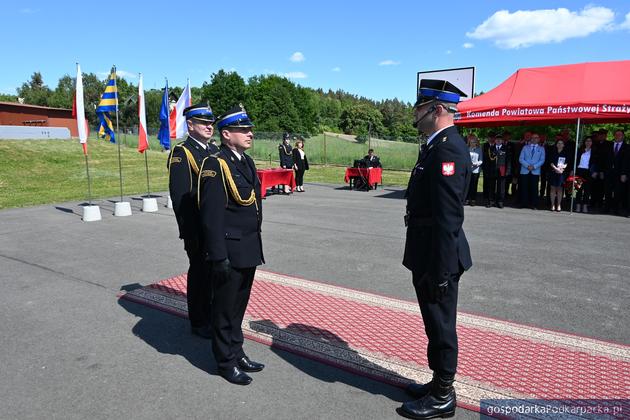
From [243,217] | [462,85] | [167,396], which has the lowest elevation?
[167,396]

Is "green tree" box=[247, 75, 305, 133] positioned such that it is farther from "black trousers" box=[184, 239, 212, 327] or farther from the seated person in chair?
"black trousers" box=[184, 239, 212, 327]

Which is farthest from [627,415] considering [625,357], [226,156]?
[226,156]

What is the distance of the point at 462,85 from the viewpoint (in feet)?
54.3

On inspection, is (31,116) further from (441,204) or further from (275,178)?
(441,204)

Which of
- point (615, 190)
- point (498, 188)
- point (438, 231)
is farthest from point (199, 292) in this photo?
point (615, 190)

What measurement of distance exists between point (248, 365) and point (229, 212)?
1.23m

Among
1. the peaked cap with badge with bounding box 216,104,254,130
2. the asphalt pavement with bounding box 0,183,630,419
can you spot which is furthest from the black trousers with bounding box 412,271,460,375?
the peaked cap with badge with bounding box 216,104,254,130

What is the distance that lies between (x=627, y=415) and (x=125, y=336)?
402 centimetres

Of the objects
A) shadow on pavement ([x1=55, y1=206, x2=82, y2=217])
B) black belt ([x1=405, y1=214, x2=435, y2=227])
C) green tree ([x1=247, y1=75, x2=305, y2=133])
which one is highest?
green tree ([x1=247, y1=75, x2=305, y2=133])

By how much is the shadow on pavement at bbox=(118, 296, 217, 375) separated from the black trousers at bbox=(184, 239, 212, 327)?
18 cm

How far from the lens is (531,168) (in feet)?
40.3

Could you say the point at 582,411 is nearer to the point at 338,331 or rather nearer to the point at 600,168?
the point at 338,331

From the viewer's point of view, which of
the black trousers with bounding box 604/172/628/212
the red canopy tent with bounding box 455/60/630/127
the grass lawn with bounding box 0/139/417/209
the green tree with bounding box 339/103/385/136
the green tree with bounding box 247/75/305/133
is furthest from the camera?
the green tree with bounding box 339/103/385/136

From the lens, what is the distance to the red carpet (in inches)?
131
